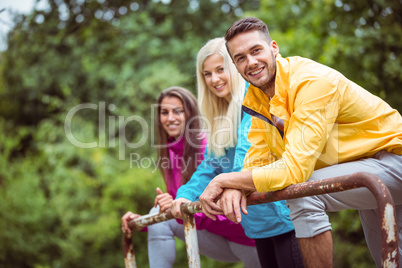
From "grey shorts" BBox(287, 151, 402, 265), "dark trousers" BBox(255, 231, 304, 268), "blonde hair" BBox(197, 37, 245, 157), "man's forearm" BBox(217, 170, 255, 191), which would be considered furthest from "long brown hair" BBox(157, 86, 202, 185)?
"grey shorts" BBox(287, 151, 402, 265)

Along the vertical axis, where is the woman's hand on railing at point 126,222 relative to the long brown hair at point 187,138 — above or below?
below

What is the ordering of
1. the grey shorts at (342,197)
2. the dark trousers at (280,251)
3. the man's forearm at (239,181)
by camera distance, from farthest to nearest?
the dark trousers at (280,251)
the man's forearm at (239,181)
the grey shorts at (342,197)

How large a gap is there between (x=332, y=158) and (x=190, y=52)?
303 inches

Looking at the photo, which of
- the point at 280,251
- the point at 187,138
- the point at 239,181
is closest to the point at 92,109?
the point at 187,138

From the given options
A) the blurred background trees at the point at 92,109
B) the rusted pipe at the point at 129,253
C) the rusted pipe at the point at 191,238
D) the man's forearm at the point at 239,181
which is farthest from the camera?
the blurred background trees at the point at 92,109

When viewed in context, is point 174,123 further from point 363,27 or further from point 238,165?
point 363,27

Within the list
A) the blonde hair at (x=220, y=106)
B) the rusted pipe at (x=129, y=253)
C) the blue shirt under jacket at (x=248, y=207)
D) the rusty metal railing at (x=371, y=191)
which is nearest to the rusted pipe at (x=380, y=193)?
the rusty metal railing at (x=371, y=191)

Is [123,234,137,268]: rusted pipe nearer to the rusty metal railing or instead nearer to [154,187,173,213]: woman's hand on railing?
[154,187,173,213]: woman's hand on railing

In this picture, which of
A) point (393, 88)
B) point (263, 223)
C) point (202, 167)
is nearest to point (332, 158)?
point (263, 223)

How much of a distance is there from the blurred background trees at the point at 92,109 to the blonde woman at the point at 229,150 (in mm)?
4569

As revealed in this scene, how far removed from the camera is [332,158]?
1.52 metres

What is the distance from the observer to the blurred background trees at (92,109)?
7.93 metres

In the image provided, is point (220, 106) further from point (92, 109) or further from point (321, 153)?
point (92, 109)

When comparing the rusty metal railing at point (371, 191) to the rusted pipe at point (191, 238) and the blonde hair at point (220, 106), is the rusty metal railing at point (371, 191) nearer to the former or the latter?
the rusted pipe at point (191, 238)
